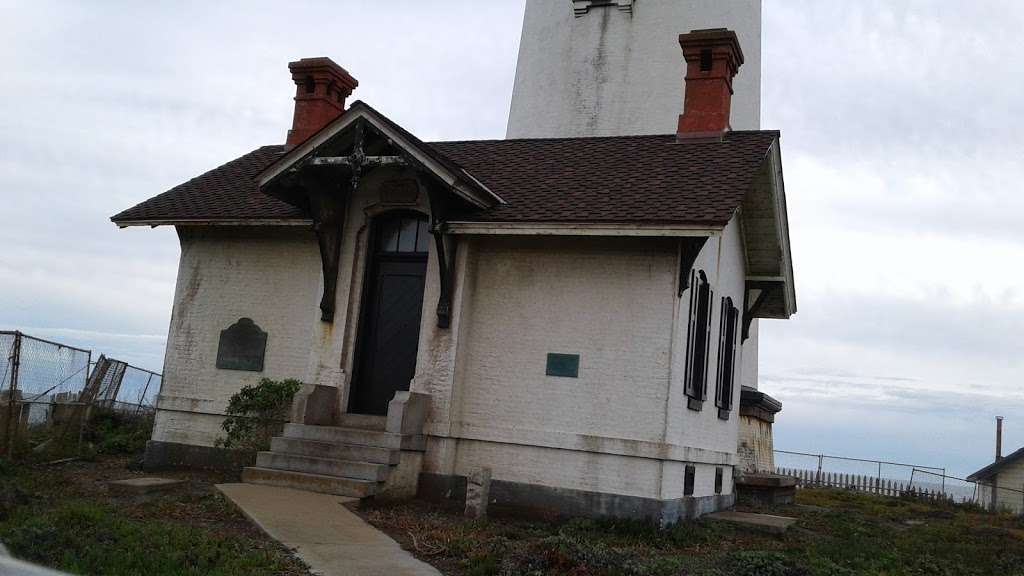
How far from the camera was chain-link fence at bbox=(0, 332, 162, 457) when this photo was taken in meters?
14.2

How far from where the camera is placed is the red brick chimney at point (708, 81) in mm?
15273

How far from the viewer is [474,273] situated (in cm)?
1332

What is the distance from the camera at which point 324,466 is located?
11875 millimetres

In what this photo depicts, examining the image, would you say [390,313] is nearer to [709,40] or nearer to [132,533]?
[132,533]

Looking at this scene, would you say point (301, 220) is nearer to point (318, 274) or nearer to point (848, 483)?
point (318, 274)

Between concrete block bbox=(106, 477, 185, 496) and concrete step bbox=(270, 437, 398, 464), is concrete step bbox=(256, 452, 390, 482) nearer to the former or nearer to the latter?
concrete step bbox=(270, 437, 398, 464)

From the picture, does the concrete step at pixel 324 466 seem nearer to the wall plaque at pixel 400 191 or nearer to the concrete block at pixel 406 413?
the concrete block at pixel 406 413

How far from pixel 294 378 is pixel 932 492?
80.6ft

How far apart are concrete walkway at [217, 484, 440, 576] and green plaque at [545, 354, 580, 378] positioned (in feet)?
10.5

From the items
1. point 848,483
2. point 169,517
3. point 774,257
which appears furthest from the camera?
point 848,483

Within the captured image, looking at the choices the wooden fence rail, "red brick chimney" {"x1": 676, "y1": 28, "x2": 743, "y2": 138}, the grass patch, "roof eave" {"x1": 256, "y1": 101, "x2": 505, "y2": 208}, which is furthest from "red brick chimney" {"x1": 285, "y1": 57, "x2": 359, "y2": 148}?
the wooden fence rail

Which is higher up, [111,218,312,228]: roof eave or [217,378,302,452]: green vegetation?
[111,218,312,228]: roof eave

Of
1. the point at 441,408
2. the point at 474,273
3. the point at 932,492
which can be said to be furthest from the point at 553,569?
the point at 932,492

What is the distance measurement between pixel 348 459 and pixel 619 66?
46.4 ft
